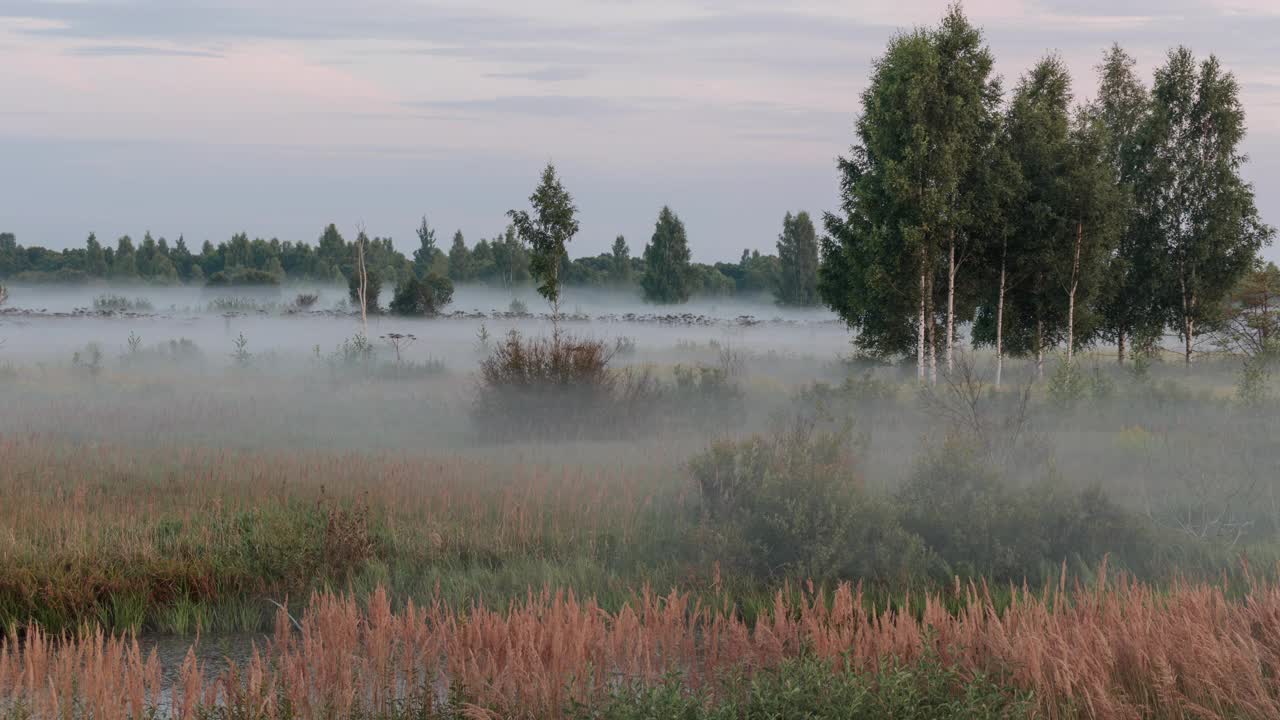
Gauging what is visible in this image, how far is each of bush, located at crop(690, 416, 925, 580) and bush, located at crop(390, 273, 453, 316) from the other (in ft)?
169

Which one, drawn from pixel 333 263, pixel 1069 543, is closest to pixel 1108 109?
pixel 1069 543

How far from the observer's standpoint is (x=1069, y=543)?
11.9 metres

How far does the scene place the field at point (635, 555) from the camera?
6.18 meters

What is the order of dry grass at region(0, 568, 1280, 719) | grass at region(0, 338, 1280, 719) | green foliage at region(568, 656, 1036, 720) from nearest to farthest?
green foliage at region(568, 656, 1036, 720), dry grass at region(0, 568, 1280, 719), grass at region(0, 338, 1280, 719)

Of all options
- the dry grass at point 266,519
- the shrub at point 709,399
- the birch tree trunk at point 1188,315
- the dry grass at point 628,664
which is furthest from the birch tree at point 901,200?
the dry grass at point 628,664

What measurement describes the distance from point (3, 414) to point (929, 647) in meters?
23.5

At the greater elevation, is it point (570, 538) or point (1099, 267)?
point (1099, 267)

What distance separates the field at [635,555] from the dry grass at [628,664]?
0.11 ft

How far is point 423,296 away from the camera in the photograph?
63.2 m

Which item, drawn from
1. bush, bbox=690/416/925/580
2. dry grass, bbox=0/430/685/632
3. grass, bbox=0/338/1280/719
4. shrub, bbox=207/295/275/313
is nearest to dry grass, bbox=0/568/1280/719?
grass, bbox=0/338/1280/719

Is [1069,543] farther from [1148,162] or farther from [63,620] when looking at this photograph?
[1148,162]

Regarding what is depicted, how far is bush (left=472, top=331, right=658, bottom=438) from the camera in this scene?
890 inches

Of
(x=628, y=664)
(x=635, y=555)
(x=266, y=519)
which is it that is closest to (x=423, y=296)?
(x=266, y=519)

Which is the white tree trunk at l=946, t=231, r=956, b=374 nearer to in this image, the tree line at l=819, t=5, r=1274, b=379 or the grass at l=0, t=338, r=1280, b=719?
the tree line at l=819, t=5, r=1274, b=379
